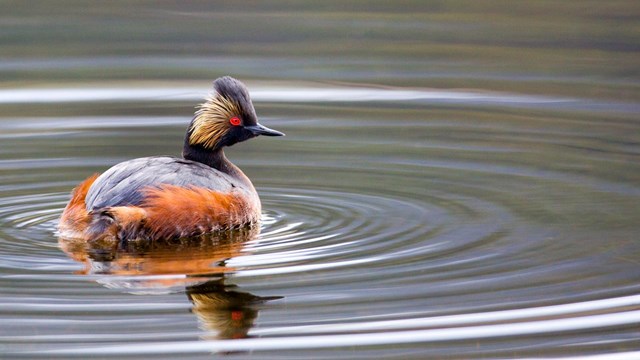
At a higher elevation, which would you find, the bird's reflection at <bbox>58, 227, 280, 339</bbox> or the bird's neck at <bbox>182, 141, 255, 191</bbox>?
the bird's neck at <bbox>182, 141, 255, 191</bbox>

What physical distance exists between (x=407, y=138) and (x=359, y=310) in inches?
200

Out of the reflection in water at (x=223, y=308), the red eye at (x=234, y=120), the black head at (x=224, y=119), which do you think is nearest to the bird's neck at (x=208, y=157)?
the black head at (x=224, y=119)

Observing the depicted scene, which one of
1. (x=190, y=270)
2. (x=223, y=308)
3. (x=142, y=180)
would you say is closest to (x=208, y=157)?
(x=142, y=180)

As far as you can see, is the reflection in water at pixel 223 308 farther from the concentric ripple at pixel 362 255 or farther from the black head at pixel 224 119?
the black head at pixel 224 119

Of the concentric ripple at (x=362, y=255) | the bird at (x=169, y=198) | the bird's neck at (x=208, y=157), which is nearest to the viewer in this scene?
the concentric ripple at (x=362, y=255)

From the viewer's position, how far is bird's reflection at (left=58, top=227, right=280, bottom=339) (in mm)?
6754

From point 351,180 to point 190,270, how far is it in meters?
2.79

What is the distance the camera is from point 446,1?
19.2 metres

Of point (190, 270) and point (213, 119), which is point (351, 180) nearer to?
point (213, 119)

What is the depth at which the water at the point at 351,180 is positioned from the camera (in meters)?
6.49

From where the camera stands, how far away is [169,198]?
844 centimetres

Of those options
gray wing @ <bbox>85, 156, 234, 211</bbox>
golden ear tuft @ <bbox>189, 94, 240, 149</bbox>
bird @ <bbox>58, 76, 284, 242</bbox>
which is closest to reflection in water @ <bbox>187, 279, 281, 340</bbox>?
bird @ <bbox>58, 76, 284, 242</bbox>

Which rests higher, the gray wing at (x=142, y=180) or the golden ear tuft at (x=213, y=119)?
the golden ear tuft at (x=213, y=119)

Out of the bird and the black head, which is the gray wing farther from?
the black head
